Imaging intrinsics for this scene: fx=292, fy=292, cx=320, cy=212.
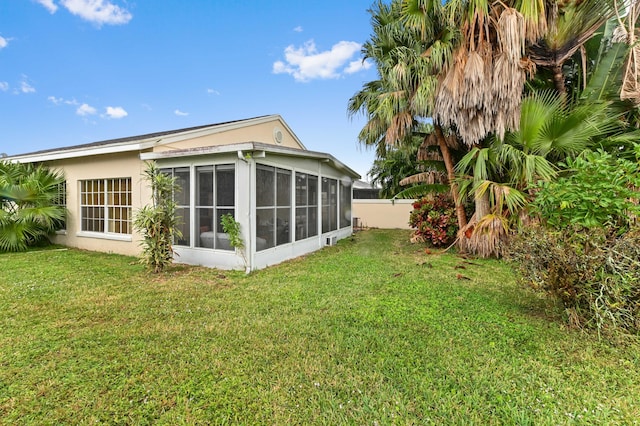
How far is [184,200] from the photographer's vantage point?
7.07m

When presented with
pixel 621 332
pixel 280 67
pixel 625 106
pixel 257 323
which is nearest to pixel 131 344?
pixel 257 323

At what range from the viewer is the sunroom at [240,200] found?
6.38 metres

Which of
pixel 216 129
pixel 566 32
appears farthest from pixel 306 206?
pixel 566 32

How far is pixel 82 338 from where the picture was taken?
136 inches

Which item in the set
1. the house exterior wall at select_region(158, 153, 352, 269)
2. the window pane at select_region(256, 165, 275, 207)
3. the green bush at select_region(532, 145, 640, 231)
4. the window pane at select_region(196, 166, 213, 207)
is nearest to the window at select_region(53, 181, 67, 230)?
the house exterior wall at select_region(158, 153, 352, 269)

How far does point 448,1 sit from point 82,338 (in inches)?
369

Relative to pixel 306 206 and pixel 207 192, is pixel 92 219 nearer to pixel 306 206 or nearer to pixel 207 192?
pixel 207 192

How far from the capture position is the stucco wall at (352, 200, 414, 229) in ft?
53.3

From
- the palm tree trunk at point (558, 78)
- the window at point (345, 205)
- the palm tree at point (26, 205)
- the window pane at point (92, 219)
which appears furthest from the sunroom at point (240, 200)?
the palm tree trunk at point (558, 78)

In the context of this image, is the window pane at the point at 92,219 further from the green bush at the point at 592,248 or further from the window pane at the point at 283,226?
the green bush at the point at 592,248

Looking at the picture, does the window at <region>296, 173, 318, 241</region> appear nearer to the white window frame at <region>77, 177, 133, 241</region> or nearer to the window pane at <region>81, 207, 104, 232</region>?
the white window frame at <region>77, 177, 133, 241</region>

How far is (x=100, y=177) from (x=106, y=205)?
0.85 metres

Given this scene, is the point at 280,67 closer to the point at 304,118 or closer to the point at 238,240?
the point at 304,118

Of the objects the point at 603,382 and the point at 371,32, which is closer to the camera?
the point at 603,382
